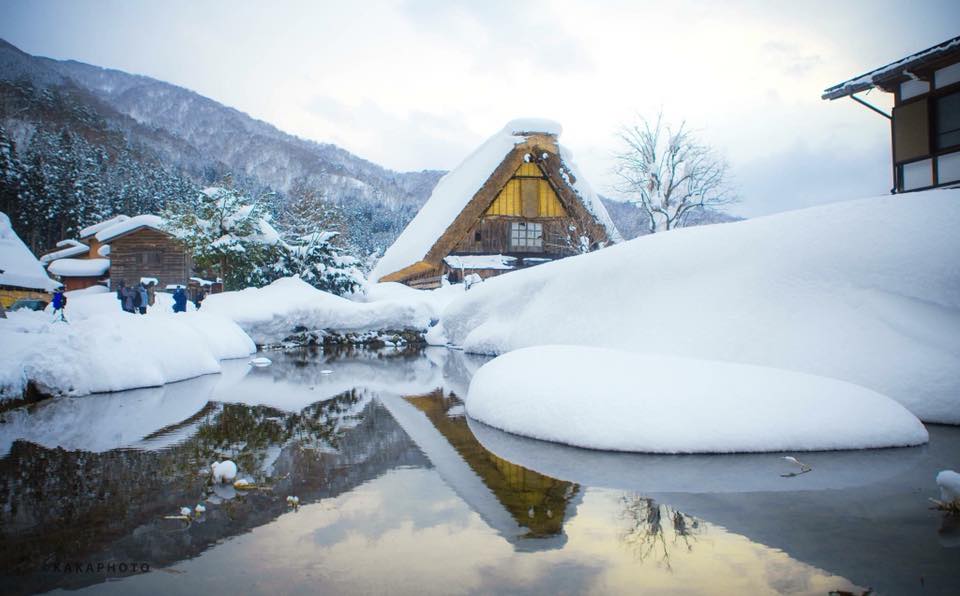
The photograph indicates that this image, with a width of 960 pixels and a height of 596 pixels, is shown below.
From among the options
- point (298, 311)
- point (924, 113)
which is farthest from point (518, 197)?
point (924, 113)

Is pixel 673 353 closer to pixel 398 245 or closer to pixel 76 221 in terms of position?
pixel 398 245

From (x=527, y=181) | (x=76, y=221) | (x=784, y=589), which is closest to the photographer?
Result: (x=784, y=589)

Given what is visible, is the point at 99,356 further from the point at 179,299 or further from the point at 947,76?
the point at 947,76

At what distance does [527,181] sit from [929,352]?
62.9 feet

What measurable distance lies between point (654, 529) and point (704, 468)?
138 centimetres

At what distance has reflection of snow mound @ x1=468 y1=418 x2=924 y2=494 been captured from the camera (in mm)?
3730

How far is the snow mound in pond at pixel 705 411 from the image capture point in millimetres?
4629

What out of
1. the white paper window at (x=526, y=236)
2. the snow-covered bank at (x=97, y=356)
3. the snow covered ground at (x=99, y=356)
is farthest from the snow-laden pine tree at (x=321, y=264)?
the snow-covered bank at (x=97, y=356)

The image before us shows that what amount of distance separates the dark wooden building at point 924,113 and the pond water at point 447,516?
25.0 feet

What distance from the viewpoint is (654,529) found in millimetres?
3018

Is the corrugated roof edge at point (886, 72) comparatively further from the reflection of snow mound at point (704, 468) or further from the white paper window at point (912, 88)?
the reflection of snow mound at point (704, 468)

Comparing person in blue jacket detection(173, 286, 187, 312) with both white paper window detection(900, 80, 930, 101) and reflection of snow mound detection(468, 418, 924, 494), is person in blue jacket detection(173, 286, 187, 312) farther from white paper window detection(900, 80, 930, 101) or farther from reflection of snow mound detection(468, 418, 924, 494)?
white paper window detection(900, 80, 930, 101)

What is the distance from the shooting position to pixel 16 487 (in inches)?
147

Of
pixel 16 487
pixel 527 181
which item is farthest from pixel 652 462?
pixel 527 181
